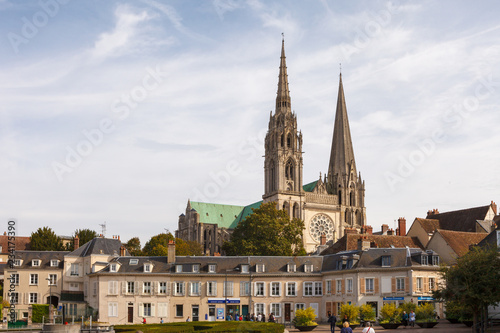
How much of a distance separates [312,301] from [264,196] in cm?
6311

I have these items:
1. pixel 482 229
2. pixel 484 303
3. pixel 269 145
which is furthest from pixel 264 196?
pixel 484 303

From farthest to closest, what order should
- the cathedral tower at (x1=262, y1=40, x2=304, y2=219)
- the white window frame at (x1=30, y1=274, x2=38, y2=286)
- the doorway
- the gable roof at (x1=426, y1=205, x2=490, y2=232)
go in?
1. the cathedral tower at (x1=262, y1=40, x2=304, y2=219)
2. the gable roof at (x1=426, y1=205, x2=490, y2=232)
3. the white window frame at (x1=30, y1=274, x2=38, y2=286)
4. the doorway

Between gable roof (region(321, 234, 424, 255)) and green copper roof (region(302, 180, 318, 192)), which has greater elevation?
green copper roof (region(302, 180, 318, 192))

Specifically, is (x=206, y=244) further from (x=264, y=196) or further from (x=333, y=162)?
(x=333, y=162)

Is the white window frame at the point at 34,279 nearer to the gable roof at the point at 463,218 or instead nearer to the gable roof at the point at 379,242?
the gable roof at the point at 379,242

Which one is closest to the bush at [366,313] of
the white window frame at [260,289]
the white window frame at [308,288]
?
the white window frame at [308,288]

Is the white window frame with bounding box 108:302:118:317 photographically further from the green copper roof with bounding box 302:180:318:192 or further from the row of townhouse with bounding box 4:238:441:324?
the green copper roof with bounding box 302:180:318:192

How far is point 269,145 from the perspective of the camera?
126m

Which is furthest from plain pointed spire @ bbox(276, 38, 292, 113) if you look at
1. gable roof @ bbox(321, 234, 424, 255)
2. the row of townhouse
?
the row of townhouse

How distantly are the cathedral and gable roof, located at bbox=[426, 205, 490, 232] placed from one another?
3879 cm

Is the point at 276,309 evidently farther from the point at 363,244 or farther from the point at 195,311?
the point at 363,244

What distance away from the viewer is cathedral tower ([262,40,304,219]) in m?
119

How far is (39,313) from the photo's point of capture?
195 feet

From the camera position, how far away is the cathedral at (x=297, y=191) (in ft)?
390
